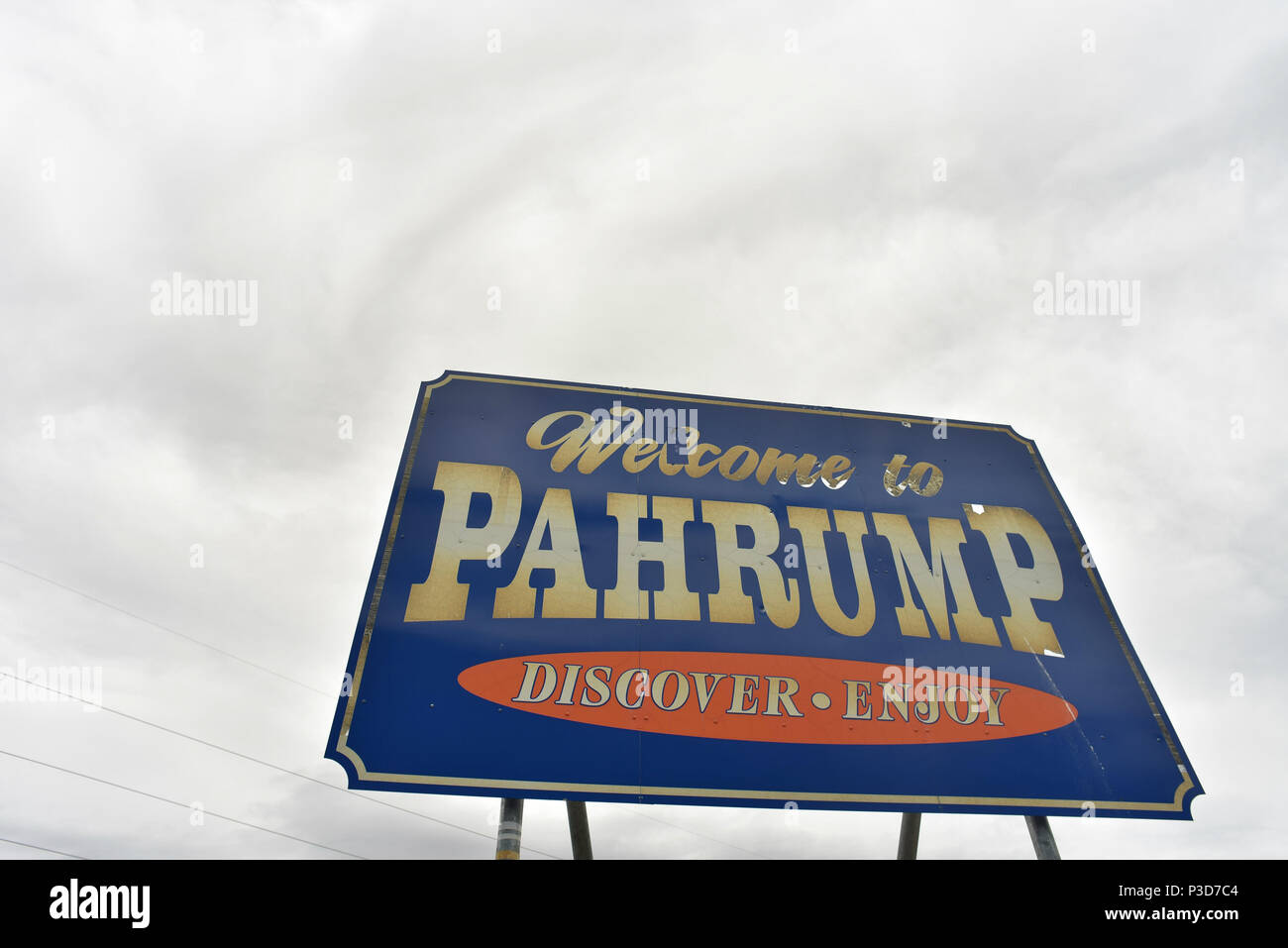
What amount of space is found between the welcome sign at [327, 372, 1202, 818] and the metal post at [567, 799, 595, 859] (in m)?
0.41

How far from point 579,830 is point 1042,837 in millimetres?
3762

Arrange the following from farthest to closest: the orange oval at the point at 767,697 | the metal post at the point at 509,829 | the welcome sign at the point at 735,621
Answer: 1. the orange oval at the point at 767,697
2. the welcome sign at the point at 735,621
3. the metal post at the point at 509,829

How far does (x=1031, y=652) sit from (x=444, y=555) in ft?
18.2

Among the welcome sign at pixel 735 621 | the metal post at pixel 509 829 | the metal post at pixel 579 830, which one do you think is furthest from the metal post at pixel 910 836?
the metal post at pixel 509 829

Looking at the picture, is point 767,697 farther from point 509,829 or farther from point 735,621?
point 509,829

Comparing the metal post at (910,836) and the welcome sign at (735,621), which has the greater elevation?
the welcome sign at (735,621)

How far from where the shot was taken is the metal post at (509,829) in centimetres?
521

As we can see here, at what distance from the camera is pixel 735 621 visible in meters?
6.62

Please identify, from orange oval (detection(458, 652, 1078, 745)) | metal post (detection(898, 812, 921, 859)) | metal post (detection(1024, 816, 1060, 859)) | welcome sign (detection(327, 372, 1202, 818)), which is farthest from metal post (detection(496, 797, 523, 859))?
metal post (detection(1024, 816, 1060, 859))

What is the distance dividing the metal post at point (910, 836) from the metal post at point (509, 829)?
330 cm

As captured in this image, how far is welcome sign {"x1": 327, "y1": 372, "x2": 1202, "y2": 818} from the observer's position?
5715 millimetres

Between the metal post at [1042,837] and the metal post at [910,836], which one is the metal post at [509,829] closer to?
the metal post at [910,836]
